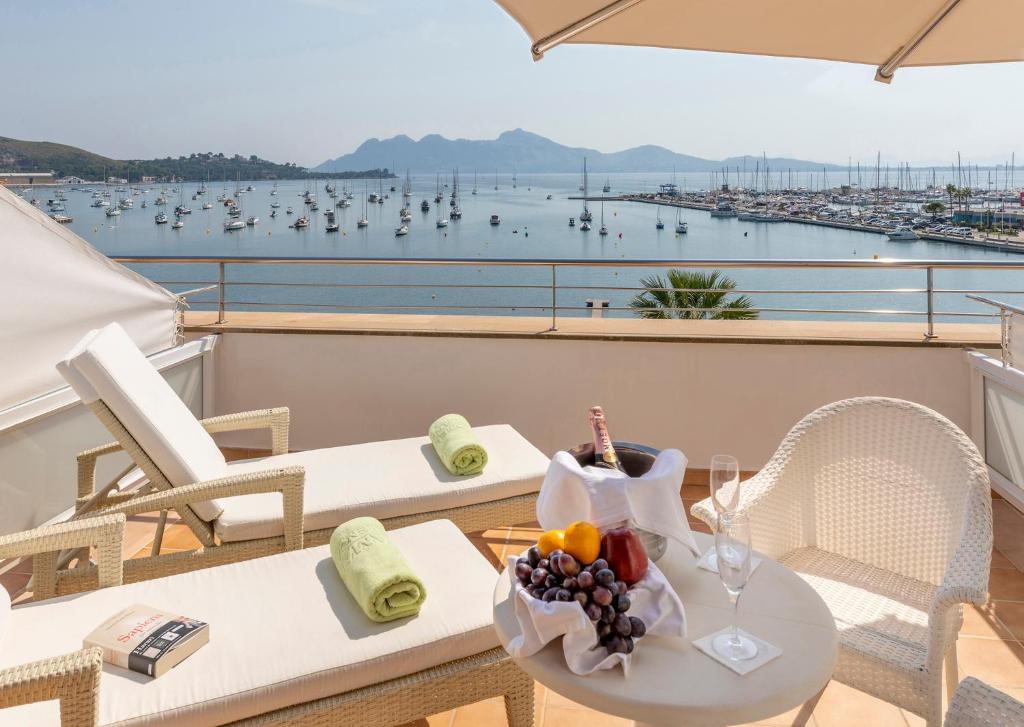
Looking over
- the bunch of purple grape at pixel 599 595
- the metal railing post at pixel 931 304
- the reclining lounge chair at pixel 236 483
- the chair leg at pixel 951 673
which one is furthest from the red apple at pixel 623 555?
the metal railing post at pixel 931 304

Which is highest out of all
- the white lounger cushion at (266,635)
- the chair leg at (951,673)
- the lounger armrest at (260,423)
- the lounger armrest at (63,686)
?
the lounger armrest at (260,423)

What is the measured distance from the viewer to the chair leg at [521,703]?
1748 mm

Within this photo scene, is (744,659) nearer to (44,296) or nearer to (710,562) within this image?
(710,562)

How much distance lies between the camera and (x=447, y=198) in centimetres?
3972

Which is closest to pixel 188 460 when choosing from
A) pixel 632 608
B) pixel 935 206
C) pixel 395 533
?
A: pixel 395 533

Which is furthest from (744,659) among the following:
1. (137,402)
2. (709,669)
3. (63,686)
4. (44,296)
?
(44,296)

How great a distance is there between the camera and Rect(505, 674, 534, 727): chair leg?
1.75 m

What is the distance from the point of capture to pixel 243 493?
2119 millimetres

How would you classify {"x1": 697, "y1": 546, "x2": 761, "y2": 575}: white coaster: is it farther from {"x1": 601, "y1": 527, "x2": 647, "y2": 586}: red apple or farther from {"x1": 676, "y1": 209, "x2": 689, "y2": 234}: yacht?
{"x1": 676, "y1": 209, "x2": 689, "y2": 234}: yacht

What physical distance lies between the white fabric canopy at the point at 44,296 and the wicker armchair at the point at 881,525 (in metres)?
2.35

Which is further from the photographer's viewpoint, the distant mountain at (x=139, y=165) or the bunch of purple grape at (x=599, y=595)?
the distant mountain at (x=139, y=165)

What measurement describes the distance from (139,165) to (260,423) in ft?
67.9

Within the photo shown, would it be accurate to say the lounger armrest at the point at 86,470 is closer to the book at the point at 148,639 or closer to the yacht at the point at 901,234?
the book at the point at 148,639

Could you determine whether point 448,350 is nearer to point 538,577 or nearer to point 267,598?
point 267,598
